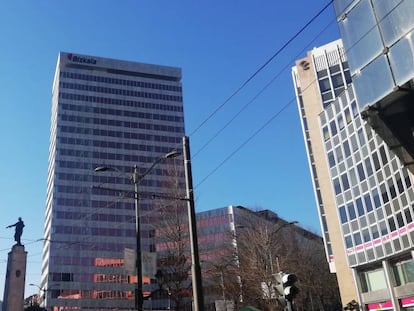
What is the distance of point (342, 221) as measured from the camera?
153 feet

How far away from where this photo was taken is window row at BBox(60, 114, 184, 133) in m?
128

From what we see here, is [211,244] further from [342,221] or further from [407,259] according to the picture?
[407,259]

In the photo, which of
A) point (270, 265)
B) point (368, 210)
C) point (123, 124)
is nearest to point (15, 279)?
point (270, 265)

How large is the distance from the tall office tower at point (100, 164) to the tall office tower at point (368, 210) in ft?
205

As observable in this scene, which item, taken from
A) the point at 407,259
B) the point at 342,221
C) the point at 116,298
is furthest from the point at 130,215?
the point at 407,259

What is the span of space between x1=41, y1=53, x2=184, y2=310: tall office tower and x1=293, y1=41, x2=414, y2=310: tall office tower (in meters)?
62.5

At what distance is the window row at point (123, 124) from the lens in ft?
419

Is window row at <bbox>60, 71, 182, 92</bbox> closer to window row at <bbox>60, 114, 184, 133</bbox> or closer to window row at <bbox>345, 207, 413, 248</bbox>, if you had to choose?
window row at <bbox>60, 114, 184, 133</bbox>

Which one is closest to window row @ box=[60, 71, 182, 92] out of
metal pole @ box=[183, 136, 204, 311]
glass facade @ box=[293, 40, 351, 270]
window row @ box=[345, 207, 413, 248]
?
glass facade @ box=[293, 40, 351, 270]

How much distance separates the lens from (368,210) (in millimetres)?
41781

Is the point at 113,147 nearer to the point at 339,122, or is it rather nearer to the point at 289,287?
the point at 339,122

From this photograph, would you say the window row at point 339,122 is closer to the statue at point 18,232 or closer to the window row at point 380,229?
the window row at point 380,229

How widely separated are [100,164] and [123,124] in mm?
14163

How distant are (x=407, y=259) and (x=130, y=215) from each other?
92262 mm
